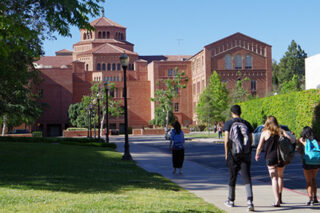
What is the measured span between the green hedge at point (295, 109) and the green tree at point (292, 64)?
77.1m

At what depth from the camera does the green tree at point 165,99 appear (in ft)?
256

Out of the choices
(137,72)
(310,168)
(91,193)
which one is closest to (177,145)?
(91,193)

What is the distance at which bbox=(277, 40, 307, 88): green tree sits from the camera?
4496 inches

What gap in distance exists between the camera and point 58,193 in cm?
976

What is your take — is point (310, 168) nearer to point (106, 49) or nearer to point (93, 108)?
point (93, 108)

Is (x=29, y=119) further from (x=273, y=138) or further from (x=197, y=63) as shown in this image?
(x=197, y=63)

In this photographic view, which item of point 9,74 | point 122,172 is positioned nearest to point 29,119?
point 9,74

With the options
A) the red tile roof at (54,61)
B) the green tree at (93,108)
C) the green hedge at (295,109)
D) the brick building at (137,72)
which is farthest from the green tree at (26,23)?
the red tile roof at (54,61)

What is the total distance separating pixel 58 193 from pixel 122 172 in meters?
5.16

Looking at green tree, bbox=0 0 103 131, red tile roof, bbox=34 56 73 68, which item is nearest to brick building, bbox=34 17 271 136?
red tile roof, bbox=34 56 73 68

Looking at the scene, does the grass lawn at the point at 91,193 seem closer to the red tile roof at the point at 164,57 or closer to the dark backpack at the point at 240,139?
the dark backpack at the point at 240,139

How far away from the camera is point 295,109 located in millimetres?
31281

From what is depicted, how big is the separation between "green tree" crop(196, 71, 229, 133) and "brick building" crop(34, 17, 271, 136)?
9.45 metres

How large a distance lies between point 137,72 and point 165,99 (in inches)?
677
